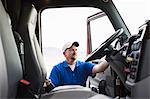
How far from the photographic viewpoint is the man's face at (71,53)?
2893mm

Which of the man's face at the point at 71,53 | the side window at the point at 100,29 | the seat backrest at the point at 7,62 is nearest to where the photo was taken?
the seat backrest at the point at 7,62

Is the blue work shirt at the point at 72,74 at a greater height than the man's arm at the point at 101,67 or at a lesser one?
lesser

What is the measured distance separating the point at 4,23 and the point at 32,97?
→ 22.2 inches

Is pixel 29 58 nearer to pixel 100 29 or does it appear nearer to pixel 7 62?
pixel 7 62

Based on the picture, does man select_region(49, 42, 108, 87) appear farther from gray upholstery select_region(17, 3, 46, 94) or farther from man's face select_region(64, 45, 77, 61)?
gray upholstery select_region(17, 3, 46, 94)

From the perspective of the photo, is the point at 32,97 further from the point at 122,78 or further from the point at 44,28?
the point at 44,28

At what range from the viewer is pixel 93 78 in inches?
111

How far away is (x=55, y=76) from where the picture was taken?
2.83 metres

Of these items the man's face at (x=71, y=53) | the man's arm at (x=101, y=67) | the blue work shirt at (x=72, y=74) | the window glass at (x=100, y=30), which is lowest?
the blue work shirt at (x=72, y=74)

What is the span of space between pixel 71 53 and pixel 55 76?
30 cm

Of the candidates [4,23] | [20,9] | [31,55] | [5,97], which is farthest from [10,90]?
[20,9]

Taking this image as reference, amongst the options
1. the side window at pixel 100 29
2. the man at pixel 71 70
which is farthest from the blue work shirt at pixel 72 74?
the side window at pixel 100 29

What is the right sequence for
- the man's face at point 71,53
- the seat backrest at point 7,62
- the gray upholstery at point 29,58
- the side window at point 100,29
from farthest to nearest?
the man's face at point 71,53 < the side window at point 100,29 < the gray upholstery at point 29,58 < the seat backrest at point 7,62

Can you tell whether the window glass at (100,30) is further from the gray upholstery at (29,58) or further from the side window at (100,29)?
the gray upholstery at (29,58)
